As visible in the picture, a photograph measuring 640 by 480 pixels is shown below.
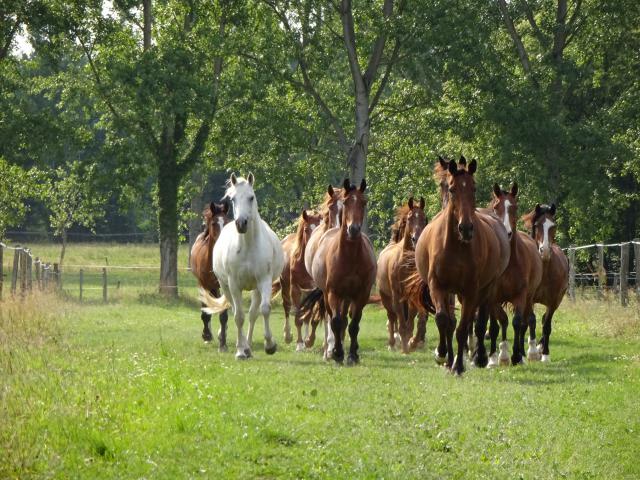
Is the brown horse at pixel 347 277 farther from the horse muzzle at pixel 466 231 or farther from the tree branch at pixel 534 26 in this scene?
the tree branch at pixel 534 26

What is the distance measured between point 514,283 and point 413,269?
6.14ft

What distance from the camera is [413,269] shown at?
1820 cm

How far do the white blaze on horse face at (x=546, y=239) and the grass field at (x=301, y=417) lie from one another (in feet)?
6.54

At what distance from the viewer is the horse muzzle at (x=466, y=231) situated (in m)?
14.0

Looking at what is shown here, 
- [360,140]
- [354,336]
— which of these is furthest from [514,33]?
[354,336]

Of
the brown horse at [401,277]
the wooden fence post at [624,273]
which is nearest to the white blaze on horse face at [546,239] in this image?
the brown horse at [401,277]

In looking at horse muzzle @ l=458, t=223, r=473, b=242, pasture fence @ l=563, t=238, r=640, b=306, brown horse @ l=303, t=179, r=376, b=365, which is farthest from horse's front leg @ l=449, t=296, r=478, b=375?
pasture fence @ l=563, t=238, r=640, b=306

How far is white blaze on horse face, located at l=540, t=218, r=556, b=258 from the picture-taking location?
18.4m

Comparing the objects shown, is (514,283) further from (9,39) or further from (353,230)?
(9,39)

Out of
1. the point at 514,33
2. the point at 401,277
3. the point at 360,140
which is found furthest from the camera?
the point at 514,33

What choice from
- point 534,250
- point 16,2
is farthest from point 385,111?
point 534,250

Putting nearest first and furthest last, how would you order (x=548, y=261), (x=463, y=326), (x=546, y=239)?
(x=463, y=326)
(x=546, y=239)
(x=548, y=261)

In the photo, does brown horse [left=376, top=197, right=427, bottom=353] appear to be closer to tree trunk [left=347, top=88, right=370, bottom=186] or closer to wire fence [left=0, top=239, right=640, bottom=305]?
wire fence [left=0, top=239, right=640, bottom=305]

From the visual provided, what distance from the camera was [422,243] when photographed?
15.7 m
